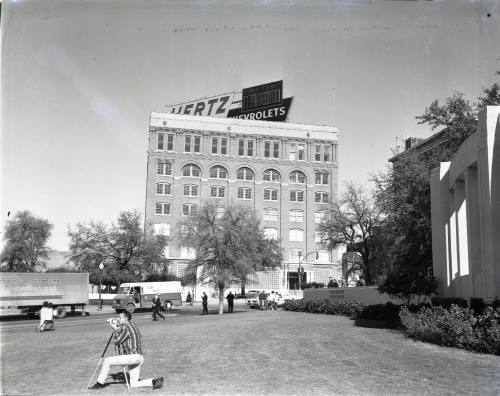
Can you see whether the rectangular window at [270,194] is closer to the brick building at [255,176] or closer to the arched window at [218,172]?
the brick building at [255,176]

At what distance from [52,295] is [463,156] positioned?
1101 inches

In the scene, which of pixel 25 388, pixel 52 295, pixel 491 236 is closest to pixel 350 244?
pixel 52 295

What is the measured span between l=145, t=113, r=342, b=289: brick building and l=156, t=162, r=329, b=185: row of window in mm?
128

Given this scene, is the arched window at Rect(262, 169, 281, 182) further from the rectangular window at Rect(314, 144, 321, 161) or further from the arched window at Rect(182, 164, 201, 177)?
the arched window at Rect(182, 164, 201, 177)

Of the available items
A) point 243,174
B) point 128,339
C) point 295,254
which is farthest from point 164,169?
point 128,339

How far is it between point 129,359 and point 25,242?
171 ft

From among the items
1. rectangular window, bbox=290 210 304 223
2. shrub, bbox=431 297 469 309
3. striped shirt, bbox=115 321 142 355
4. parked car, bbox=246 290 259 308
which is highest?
rectangular window, bbox=290 210 304 223

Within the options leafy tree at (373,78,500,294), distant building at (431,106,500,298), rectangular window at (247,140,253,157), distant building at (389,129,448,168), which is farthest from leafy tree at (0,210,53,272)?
distant building at (431,106,500,298)

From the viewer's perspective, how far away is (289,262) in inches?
2800

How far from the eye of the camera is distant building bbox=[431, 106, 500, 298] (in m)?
16.3

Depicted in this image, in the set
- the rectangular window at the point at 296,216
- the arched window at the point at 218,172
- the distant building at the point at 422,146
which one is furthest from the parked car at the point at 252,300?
the arched window at the point at 218,172

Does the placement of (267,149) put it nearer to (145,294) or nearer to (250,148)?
(250,148)

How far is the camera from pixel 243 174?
237 feet

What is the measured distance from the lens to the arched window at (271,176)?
72875mm
